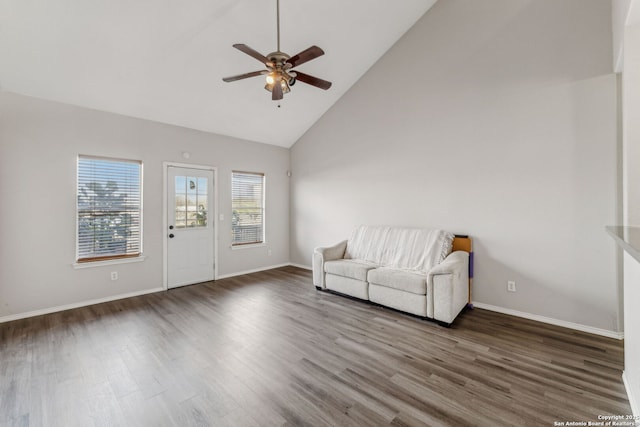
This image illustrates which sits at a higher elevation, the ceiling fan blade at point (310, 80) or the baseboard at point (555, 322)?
the ceiling fan blade at point (310, 80)

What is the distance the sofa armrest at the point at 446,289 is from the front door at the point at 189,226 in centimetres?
389

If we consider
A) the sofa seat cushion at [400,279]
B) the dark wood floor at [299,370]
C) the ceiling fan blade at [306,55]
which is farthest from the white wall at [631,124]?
the ceiling fan blade at [306,55]

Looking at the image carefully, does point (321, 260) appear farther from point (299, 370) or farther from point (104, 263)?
point (104, 263)

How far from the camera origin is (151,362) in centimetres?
243

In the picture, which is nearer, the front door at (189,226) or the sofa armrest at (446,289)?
the sofa armrest at (446,289)

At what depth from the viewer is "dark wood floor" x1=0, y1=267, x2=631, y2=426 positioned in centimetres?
181

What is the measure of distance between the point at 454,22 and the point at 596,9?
1495mm

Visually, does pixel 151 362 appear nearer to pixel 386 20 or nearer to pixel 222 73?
pixel 222 73

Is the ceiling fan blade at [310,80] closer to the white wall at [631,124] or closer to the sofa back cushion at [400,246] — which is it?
the sofa back cushion at [400,246]

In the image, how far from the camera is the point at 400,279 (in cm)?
343

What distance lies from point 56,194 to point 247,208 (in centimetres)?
290

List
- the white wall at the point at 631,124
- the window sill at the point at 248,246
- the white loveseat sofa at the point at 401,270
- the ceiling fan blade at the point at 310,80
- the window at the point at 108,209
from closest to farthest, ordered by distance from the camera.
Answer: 1. the white wall at the point at 631,124
2. the ceiling fan blade at the point at 310,80
3. the white loveseat sofa at the point at 401,270
4. the window at the point at 108,209
5. the window sill at the point at 248,246

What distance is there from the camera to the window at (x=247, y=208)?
550cm

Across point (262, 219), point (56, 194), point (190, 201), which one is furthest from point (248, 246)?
point (56, 194)
